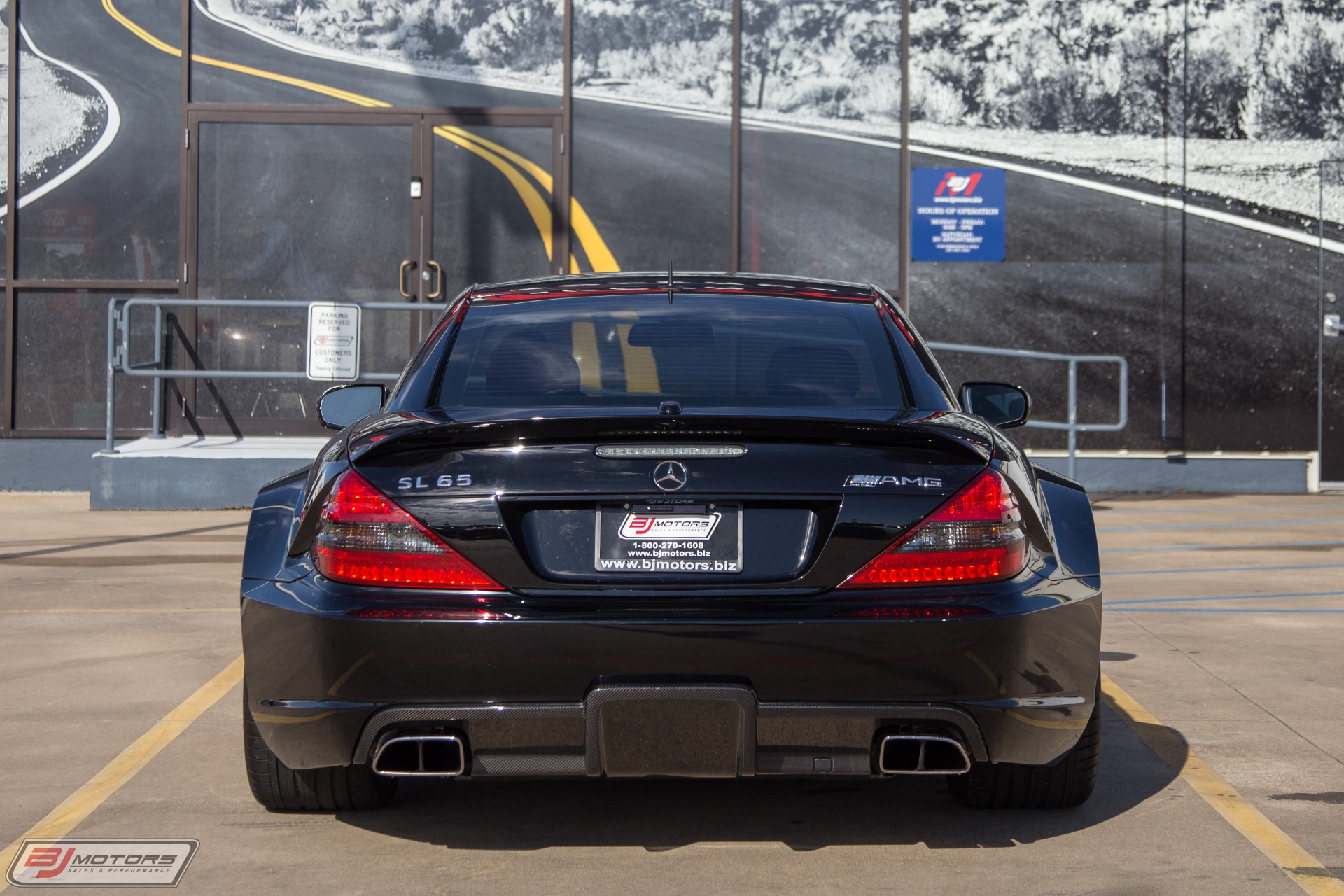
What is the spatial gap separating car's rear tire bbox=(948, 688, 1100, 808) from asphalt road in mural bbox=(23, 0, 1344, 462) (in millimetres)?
10278

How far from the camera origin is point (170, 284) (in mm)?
14258

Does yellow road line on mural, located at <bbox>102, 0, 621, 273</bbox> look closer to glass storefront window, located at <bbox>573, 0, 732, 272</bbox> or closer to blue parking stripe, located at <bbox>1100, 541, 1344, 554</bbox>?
glass storefront window, located at <bbox>573, 0, 732, 272</bbox>

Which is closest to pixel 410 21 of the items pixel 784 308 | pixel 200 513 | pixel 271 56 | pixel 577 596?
pixel 271 56

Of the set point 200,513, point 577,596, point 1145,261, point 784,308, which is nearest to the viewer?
point 577,596

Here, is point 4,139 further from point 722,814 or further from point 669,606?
point 669,606

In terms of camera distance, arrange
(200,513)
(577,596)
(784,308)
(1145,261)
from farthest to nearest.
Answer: (1145,261) < (200,513) < (784,308) < (577,596)

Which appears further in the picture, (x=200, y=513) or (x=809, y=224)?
(x=809, y=224)

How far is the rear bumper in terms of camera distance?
3406 mm

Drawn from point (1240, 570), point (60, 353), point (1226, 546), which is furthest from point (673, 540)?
point (60, 353)

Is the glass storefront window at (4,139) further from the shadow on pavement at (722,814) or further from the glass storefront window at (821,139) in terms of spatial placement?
the shadow on pavement at (722,814)

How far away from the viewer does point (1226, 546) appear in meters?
10.4

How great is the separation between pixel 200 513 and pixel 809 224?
5873mm

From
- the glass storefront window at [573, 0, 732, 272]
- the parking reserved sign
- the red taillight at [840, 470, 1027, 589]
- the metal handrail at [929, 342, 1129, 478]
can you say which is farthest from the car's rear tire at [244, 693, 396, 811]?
the glass storefront window at [573, 0, 732, 272]

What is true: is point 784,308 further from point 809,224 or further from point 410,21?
point 410,21
